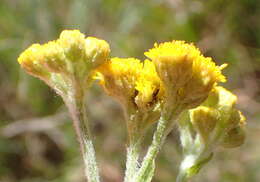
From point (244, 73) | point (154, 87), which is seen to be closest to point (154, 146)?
point (154, 87)

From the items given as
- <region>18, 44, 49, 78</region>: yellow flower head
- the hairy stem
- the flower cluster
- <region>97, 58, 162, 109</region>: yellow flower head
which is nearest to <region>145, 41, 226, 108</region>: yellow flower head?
the flower cluster

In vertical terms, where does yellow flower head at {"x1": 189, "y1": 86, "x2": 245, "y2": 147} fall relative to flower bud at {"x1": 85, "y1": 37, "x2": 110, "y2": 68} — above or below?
below

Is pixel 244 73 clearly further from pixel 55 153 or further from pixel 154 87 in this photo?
pixel 154 87

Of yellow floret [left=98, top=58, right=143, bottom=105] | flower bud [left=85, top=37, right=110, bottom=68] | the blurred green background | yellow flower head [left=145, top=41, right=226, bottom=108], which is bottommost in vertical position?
yellow flower head [left=145, top=41, right=226, bottom=108]

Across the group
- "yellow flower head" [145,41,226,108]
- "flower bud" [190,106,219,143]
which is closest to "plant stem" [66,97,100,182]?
"yellow flower head" [145,41,226,108]

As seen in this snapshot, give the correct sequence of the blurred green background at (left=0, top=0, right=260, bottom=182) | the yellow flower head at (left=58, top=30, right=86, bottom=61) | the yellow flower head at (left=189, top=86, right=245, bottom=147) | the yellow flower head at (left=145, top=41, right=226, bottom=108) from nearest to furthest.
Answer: the yellow flower head at (left=145, top=41, right=226, bottom=108)
the yellow flower head at (left=58, top=30, right=86, bottom=61)
the yellow flower head at (left=189, top=86, right=245, bottom=147)
the blurred green background at (left=0, top=0, right=260, bottom=182)

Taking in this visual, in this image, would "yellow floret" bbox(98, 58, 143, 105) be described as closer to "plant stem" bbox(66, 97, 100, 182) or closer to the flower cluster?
the flower cluster

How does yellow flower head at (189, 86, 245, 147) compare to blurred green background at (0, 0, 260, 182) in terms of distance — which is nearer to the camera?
yellow flower head at (189, 86, 245, 147)

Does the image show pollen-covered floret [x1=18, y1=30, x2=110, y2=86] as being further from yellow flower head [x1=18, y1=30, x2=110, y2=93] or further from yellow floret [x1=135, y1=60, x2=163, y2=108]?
yellow floret [x1=135, y1=60, x2=163, y2=108]

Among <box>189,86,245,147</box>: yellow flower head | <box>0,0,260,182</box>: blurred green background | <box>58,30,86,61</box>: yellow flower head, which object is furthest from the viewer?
<box>0,0,260,182</box>: blurred green background
